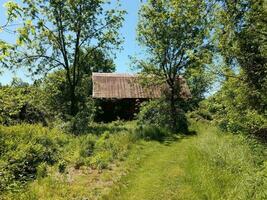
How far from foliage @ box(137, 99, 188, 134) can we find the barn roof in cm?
1037

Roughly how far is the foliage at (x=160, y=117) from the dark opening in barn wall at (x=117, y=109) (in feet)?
34.8

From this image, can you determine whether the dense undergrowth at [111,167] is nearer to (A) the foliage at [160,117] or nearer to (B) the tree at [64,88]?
(A) the foliage at [160,117]

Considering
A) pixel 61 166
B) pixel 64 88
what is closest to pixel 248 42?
pixel 61 166

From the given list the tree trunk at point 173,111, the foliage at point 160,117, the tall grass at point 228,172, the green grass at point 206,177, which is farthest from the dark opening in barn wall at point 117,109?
the tall grass at point 228,172

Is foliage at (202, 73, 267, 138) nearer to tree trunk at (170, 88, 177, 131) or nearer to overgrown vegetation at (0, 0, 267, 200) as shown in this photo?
overgrown vegetation at (0, 0, 267, 200)

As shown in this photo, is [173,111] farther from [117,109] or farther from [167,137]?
[117,109]

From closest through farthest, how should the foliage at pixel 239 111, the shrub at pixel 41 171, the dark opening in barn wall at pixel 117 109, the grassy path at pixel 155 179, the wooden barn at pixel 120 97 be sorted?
1. the grassy path at pixel 155 179
2. the shrub at pixel 41 171
3. the foliage at pixel 239 111
4. the wooden barn at pixel 120 97
5. the dark opening in barn wall at pixel 117 109

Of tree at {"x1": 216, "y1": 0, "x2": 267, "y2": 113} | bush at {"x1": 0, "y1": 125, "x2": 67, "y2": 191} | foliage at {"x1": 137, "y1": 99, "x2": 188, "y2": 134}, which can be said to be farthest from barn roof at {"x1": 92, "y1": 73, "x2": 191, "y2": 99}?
tree at {"x1": 216, "y1": 0, "x2": 267, "y2": 113}

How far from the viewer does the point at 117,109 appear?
41000 millimetres

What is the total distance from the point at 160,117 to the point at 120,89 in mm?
13816

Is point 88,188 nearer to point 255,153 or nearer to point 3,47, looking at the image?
point 255,153

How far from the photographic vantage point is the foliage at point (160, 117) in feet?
91.1

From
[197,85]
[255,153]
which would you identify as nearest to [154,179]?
[255,153]

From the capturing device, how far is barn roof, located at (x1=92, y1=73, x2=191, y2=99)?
40656 millimetres
